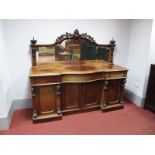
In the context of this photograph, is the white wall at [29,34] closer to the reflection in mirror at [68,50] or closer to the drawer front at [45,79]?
the reflection in mirror at [68,50]

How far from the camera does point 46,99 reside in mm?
2422

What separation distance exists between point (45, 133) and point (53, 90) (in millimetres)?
643

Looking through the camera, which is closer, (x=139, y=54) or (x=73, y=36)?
(x=73, y=36)

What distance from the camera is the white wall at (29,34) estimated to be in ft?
8.38

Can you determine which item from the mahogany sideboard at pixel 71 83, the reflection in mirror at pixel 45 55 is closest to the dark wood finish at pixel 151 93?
the mahogany sideboard at pixel 71 83

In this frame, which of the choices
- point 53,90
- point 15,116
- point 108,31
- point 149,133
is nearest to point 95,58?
point 108,31

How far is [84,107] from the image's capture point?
274cm

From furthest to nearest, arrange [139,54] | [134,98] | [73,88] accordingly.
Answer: [134,98] → [139,54] → [73,88]

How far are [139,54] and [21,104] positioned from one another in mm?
2487

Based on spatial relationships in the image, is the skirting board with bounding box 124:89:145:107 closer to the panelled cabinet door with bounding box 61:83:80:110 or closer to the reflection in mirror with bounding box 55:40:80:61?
the panelled cabinet door with bounding box 61:83:80:110

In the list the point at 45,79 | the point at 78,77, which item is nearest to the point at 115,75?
the point at 78,77

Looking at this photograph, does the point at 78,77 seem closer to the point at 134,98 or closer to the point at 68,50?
the point at 68,50

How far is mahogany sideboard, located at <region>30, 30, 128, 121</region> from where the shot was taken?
237 cm

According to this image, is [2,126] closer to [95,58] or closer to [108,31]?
[95,58]
